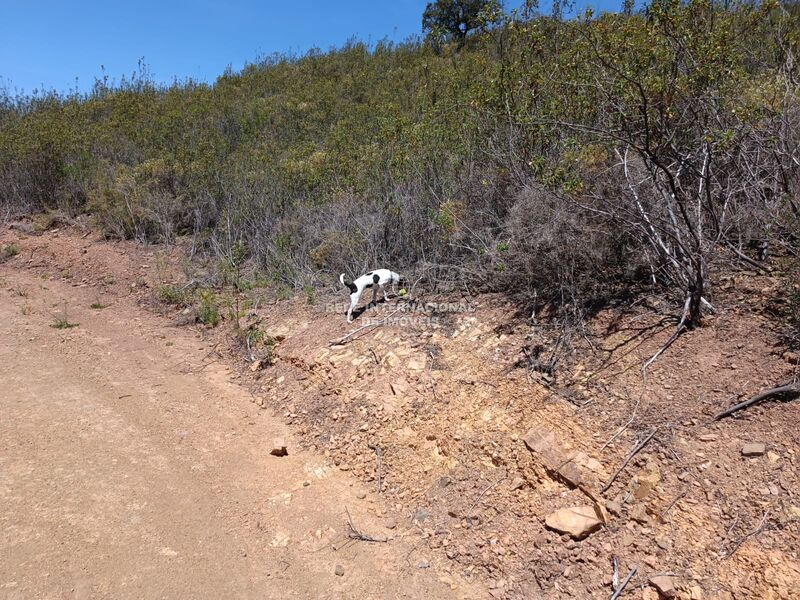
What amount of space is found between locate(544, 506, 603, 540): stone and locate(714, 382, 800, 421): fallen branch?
0.93m

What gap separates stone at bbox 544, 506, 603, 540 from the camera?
2.97 m

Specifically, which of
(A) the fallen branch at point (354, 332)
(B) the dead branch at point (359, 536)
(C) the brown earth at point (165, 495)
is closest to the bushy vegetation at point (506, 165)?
(A) the fallen branch at point (354, 332)

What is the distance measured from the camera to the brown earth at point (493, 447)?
9.18 feet

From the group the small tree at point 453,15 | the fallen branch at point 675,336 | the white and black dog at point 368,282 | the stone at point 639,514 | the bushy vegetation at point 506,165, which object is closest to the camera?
the stone at point 639,514

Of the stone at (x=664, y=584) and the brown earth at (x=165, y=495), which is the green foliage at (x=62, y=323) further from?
the stone at (x=664, y=584)

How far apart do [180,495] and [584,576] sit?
2.59 metres

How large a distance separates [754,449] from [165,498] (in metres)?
3.57

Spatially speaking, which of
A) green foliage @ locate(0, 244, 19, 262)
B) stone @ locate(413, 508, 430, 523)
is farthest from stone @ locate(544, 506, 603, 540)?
green foliage @ locate(0, 244, 19, 262)

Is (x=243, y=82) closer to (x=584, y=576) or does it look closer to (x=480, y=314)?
(x=480, y=314)

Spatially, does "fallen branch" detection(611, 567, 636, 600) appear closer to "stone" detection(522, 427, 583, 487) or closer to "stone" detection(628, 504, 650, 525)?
"stone" detection(628, 504, 650, 525)

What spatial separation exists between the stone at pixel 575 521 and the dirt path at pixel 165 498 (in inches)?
Answer: 24.8

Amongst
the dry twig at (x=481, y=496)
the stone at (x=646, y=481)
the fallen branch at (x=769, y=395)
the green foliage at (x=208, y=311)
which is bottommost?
the dry twig at (x=481, y=496)

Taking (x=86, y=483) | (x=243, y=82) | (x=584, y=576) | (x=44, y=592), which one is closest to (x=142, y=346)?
(x=86, y=483)

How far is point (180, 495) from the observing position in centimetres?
368
